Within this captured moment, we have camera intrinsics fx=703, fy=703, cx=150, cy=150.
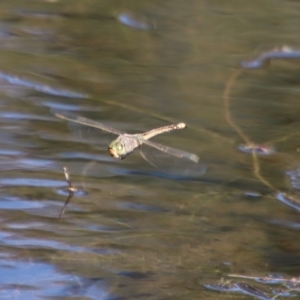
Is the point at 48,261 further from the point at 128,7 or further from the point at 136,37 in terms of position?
the point at 128,7

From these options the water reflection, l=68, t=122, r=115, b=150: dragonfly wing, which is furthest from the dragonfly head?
the water reflection

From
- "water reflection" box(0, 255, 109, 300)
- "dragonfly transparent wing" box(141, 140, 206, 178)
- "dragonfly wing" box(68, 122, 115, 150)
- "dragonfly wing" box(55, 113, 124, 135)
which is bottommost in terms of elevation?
"water reflection" box(0, 255, 109, 300)

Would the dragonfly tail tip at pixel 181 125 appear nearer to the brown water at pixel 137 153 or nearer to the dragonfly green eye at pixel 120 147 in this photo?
the brown water at pixel 137 153

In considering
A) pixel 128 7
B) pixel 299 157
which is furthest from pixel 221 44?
pixel 299 157

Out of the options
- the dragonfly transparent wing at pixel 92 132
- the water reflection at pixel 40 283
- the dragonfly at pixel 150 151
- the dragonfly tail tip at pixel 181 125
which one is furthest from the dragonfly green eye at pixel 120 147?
the water reflection at pixel 40 283

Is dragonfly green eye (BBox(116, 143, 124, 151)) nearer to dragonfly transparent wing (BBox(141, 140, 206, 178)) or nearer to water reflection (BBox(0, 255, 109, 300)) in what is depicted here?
dragonfly transparent wing (BBox(141, 140, 206, 178))

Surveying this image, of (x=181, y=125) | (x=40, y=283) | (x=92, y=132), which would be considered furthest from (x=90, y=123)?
(x=40, y=283)

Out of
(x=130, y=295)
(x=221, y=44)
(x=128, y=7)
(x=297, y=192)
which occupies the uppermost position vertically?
(x=128, y=7)
